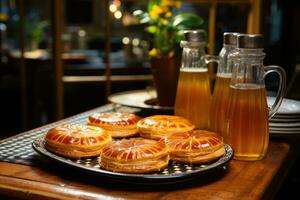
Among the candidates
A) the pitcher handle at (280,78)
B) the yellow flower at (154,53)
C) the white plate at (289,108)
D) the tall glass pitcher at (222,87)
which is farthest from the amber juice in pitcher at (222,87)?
the yellow flower at (154,53)

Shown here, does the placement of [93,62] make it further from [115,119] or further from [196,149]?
[196,149]

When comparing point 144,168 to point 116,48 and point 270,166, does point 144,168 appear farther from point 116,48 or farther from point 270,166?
point 116,48

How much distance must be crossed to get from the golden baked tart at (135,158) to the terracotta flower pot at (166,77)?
0.57 metres

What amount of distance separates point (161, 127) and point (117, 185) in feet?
0.85

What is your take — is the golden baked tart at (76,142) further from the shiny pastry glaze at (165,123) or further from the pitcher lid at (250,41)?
the pitcher lid at (250,41)

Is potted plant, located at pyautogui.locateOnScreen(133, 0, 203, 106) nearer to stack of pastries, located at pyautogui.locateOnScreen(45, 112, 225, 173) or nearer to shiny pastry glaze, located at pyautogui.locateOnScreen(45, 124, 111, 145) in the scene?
stack of pastries, located at pyautogui.locateOnScreen(45, 112, 225, 173)

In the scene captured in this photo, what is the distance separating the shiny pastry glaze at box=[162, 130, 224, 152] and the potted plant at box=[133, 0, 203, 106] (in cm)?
48

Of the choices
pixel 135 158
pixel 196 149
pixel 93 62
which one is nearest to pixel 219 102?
pixel 196 149

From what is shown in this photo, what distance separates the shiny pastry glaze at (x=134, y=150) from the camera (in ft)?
2.76

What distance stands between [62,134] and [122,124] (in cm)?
20

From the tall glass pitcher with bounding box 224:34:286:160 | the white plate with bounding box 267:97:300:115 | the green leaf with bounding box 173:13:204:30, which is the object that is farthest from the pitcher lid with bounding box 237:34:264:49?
the green leaf with bounding box 173:13:204:30

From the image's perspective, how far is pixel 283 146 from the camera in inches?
46.1

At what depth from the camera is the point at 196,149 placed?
2.94 ft

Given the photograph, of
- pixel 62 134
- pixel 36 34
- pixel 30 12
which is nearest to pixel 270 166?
pixel 62 134
